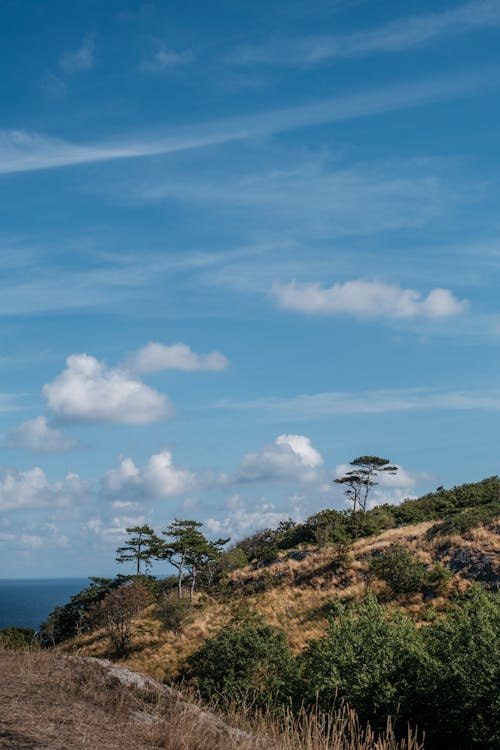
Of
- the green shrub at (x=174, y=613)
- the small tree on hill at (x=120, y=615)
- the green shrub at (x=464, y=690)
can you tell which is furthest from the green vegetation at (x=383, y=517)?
the green shrub at (x=464, y=690)

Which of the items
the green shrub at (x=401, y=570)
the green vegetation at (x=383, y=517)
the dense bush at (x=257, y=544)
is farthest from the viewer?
the dense bush at (x=257, y=544)

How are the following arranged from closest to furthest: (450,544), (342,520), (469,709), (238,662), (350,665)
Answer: (469,709) → (350,665) → (238,662) → (450,544) → (342,520)

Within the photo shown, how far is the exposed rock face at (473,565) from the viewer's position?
40031mm

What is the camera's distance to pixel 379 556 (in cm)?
4938

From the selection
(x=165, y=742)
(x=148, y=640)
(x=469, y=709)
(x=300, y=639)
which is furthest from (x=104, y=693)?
(x=148, y=640)

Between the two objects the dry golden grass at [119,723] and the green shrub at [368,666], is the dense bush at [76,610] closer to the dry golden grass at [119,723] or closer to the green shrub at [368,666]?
the green shrub at [368,666]

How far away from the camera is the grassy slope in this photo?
41.1 metres

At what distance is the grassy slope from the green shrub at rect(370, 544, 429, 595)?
31.4 inches

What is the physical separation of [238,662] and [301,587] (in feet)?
66.9

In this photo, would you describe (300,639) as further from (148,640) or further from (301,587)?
(148,640)

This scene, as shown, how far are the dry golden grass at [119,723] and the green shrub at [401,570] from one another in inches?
1376

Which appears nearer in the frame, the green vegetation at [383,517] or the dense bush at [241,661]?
the dense bush at [241,661]

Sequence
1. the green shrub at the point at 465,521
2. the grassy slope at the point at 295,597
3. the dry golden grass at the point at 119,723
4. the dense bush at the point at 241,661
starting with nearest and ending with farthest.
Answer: the dry golden grass at the point at 119,723, the dense bush at the point at 241,661, the grassy slope at the point at 295,597, the green shrub at the point at 465,521

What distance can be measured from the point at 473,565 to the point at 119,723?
39.6m
